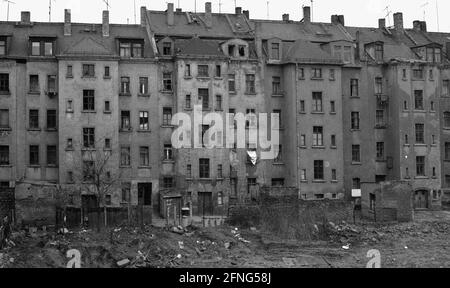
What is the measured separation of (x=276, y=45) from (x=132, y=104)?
13.6 m

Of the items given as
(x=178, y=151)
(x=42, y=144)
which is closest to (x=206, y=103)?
(x=178, y=151)

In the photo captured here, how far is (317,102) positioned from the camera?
6600cm

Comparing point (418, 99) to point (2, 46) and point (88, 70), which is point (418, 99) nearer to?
point (88, 70)

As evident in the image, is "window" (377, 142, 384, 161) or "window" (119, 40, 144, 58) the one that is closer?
"window" (119, 40, 144, 58)

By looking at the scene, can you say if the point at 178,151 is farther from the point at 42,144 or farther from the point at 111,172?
the point at 42,144

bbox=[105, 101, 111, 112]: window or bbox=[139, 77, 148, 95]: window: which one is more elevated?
bbox=[139, 77, 148, 95]: window

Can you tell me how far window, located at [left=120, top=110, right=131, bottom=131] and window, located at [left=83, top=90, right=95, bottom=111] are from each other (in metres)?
2.73

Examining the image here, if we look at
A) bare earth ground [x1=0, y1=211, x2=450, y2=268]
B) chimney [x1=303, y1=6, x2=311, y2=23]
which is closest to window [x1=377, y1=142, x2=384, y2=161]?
bare earth ground [x1=0, y1=211, x2=450, y2=268]

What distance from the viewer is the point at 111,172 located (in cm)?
6150

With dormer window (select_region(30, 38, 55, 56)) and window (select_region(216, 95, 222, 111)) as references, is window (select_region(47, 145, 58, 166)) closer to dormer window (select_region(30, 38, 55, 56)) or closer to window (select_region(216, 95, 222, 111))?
dormer window (select_region(30, 38, 55, 56))

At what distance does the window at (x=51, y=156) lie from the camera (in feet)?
203

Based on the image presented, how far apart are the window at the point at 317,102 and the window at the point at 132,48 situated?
15.4 m

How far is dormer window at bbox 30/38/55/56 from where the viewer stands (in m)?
62.3
